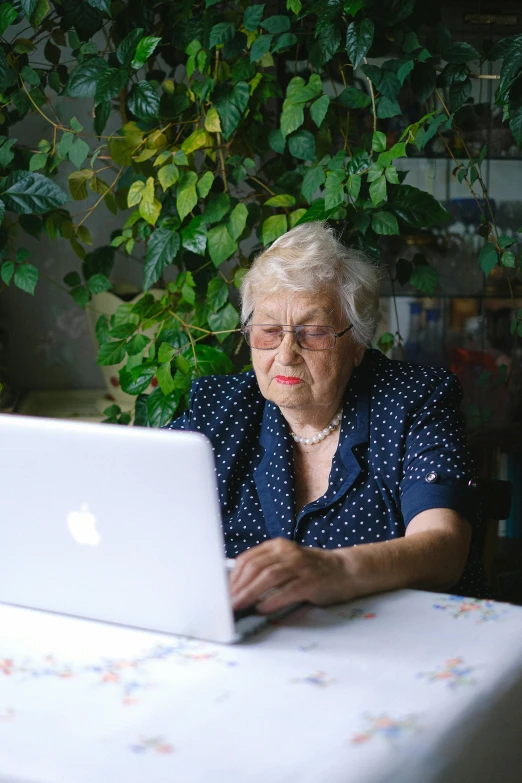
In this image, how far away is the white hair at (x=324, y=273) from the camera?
1.73 metres

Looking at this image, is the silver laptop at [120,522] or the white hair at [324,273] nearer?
the silver laptop at [120,522]

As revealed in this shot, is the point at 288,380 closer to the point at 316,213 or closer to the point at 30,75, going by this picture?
the point at 316,213

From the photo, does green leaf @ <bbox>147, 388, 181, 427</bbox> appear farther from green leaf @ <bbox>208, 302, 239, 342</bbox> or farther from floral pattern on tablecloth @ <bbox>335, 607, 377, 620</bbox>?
floral pattern on tablecloth @ <bbox>335, 607, 377, 620</bbox>

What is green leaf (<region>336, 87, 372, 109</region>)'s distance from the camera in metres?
2.16

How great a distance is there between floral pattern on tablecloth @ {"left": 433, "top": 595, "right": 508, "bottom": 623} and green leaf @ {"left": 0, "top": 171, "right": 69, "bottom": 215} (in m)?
1.43

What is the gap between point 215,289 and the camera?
7.54 ft

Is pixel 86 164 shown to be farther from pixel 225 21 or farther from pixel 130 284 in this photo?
pixel 225 21

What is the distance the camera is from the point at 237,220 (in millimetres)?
2193

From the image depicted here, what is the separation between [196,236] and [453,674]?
151 centimetres

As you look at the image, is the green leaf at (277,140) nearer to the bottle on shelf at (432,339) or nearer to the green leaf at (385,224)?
the green leaf at (385,224)

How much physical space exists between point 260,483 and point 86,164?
4.48 feet

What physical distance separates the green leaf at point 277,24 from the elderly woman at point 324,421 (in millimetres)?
519

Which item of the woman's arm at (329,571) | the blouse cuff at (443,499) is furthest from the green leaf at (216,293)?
the woman's arm at (329,571)

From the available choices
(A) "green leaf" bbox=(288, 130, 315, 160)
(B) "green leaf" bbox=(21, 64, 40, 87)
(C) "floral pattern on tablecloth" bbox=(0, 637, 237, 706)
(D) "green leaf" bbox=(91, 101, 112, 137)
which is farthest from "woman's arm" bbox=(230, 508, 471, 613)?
(B) "green leaf" bbox=(21, 64, 40, 87)
